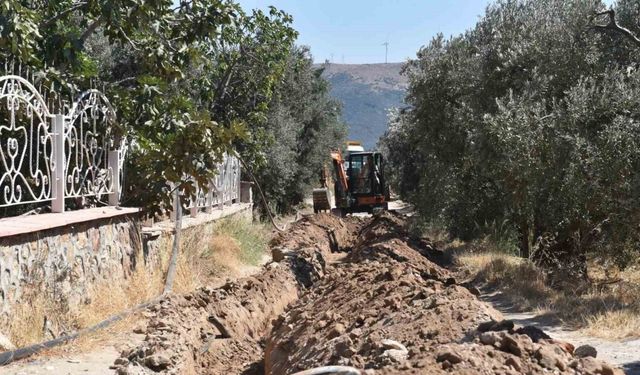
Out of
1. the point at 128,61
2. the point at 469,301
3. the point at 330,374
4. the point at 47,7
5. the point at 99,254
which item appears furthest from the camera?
the point at 128,61

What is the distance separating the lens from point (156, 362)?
25.5 ft

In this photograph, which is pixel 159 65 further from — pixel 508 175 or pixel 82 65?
pixel 508 175

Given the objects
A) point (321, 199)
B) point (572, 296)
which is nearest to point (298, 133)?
point (321, 199)

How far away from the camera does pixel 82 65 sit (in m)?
11.3

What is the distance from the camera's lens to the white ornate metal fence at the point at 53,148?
872 cm

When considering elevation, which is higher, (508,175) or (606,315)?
(508,175)

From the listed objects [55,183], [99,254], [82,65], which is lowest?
[99,254]

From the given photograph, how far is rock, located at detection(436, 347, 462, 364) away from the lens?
5.38 m

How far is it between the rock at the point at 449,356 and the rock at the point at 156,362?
3.31 meters

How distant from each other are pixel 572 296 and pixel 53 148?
8170mm

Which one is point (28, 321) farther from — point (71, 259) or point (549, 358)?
point (549, 358)

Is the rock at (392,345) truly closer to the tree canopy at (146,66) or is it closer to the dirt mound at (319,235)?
the tree canopy at (146,66)

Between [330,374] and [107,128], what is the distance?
7.16 metres

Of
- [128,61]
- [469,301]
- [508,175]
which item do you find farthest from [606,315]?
[128,61]
